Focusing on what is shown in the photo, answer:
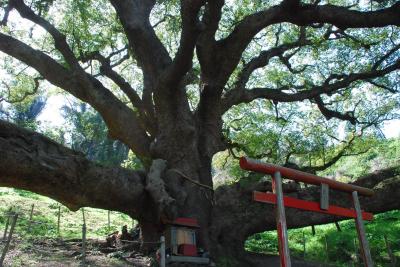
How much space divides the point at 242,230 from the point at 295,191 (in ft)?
5.24

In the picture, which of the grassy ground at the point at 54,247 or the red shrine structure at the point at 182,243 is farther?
the grassy ground at the point at 54,247

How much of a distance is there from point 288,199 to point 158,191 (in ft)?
9.58

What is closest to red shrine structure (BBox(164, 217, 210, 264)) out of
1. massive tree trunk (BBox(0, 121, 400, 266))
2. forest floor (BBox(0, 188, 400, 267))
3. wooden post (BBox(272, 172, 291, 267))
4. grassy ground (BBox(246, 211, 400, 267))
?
massive tree trunk (BBox(0, 121, 400, 266))

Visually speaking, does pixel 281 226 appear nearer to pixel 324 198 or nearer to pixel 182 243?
pixel 324 198

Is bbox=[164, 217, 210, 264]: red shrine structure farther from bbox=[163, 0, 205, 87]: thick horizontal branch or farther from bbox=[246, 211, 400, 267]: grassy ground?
bbox=[246, 211, 400, 267]: grassy ground

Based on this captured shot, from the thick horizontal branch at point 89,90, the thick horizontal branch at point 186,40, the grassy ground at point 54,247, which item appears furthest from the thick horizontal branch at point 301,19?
the grassy ground at point 54,247

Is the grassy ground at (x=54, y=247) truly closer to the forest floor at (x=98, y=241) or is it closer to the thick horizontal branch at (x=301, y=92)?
the forest floor at (x=98, y=241)

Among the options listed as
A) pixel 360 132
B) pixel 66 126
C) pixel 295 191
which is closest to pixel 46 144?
pixel 295 191

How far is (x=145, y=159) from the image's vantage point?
9.77 meters

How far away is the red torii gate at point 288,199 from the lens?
509 cm

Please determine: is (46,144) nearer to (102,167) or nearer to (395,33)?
(102,167)

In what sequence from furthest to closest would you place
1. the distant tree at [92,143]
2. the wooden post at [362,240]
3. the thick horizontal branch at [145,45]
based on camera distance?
the distant tree at [92,143], the thick horizontal branch at [145,45], the wooden post at [362,240]

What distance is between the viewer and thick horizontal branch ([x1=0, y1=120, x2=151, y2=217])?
6426 mm

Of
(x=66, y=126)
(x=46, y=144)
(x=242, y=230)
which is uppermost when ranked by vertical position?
(x=66, y=126)
